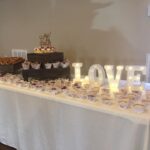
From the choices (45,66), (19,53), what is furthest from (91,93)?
(19,53)

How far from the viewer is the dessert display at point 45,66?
1733 millimetres

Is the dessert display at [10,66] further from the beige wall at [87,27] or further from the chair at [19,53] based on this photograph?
the chair at [19,53]

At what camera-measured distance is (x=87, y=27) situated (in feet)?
7.50

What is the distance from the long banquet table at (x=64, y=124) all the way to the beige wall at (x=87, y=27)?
3.19 feet

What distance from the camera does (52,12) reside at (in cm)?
250

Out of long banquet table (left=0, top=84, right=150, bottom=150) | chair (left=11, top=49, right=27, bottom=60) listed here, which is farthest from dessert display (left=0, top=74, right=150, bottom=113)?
chair (left=11, top=49, right=27, bottom=60)

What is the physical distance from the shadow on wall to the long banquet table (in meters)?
0.97

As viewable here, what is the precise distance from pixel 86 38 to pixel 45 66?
2.45 ft

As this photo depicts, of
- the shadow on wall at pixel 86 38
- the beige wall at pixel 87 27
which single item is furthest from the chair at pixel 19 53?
the shadow on wall at pixel 86 38

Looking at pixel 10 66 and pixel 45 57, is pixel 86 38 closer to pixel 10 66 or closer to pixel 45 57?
pixel 45 57

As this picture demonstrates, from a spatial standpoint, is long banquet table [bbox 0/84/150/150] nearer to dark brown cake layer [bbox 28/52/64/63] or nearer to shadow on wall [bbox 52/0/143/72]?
dark brown cake layer [bbox 28/52/64/63]

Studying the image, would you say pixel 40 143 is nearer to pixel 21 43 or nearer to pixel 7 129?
pixel 7 129

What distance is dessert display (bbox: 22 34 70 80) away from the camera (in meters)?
1.73

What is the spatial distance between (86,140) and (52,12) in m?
1.68
